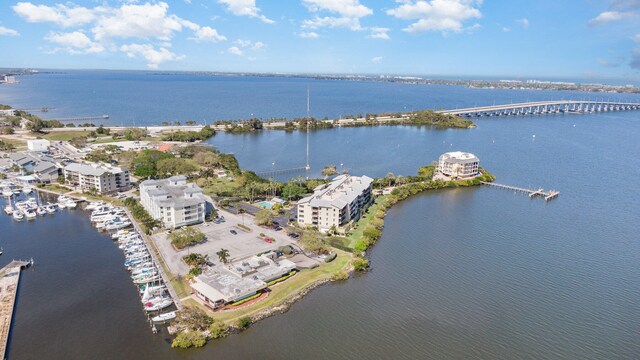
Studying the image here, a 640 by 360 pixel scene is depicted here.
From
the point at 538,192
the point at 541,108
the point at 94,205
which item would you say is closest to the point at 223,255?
the point at 94,205

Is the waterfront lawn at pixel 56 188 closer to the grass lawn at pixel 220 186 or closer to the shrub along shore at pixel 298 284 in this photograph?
the grass lawn at pixel 220 186

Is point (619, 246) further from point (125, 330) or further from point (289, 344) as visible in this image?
point (125, 330)

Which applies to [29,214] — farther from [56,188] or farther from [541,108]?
[541,108]

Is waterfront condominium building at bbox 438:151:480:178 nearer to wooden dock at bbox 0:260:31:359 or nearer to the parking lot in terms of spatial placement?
the parking lot

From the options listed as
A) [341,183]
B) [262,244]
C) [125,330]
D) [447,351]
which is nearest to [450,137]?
[341,183]

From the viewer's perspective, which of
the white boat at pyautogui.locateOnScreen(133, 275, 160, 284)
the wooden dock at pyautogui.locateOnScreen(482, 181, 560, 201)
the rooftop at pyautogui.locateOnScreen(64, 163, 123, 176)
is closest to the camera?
the white boat at pyautogui.locateOnScreen(133, 275, 160, 284)

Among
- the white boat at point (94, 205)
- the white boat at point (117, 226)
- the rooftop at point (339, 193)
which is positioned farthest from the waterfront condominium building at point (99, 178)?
the rooftop at point (339, 193)

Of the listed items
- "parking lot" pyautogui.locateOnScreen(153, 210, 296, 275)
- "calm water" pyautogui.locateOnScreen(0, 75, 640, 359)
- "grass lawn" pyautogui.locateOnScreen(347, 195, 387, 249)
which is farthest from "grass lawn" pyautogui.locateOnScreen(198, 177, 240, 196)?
"grass lawn" pyautogui.locateOnScreen(347, 195, 387, 249)

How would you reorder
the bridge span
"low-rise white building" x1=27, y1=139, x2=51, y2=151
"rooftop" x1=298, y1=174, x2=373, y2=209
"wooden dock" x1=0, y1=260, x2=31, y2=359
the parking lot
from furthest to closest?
the bridge span
"low-rise white building" x1=27, y1=139, x2=51, y2=151
"rooftop" x1=298, y1=174, x2=373, y2=209
the parking lot
"wooden dock" x1=0, y1=260, x2=31, y2=359
